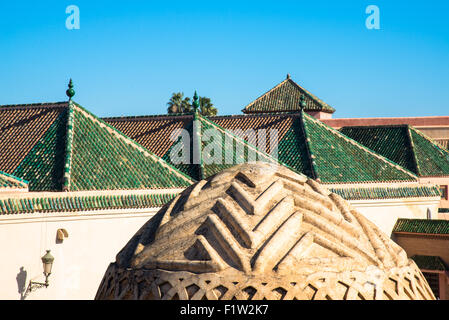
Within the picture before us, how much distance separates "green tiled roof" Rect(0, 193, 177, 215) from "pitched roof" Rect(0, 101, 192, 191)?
2.23ft

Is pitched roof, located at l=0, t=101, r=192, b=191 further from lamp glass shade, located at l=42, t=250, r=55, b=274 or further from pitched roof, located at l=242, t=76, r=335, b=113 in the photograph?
pitched roof, located at l=242, t=76, r=335, b=113

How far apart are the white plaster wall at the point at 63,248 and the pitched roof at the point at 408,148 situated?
16367 millimetres

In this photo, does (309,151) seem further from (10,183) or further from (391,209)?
(10,183)

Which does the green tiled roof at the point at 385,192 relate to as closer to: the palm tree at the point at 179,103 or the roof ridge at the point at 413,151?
the roof ridge at the point at 413,151

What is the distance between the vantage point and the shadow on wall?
49.5 ft

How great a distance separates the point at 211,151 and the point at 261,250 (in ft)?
62.5

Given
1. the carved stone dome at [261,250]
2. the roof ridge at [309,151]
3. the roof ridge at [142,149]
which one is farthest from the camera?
the roof ridge at [309,151]

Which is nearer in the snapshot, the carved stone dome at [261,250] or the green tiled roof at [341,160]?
the carved stone dome at [261,250]

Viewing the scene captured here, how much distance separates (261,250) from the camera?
3064mm

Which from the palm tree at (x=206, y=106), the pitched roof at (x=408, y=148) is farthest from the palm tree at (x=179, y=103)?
the pitched roof at (x=408, y=148)

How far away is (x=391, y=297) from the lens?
3170 mm

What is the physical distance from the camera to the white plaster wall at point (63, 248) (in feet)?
49.5

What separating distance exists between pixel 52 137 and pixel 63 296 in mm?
5217
